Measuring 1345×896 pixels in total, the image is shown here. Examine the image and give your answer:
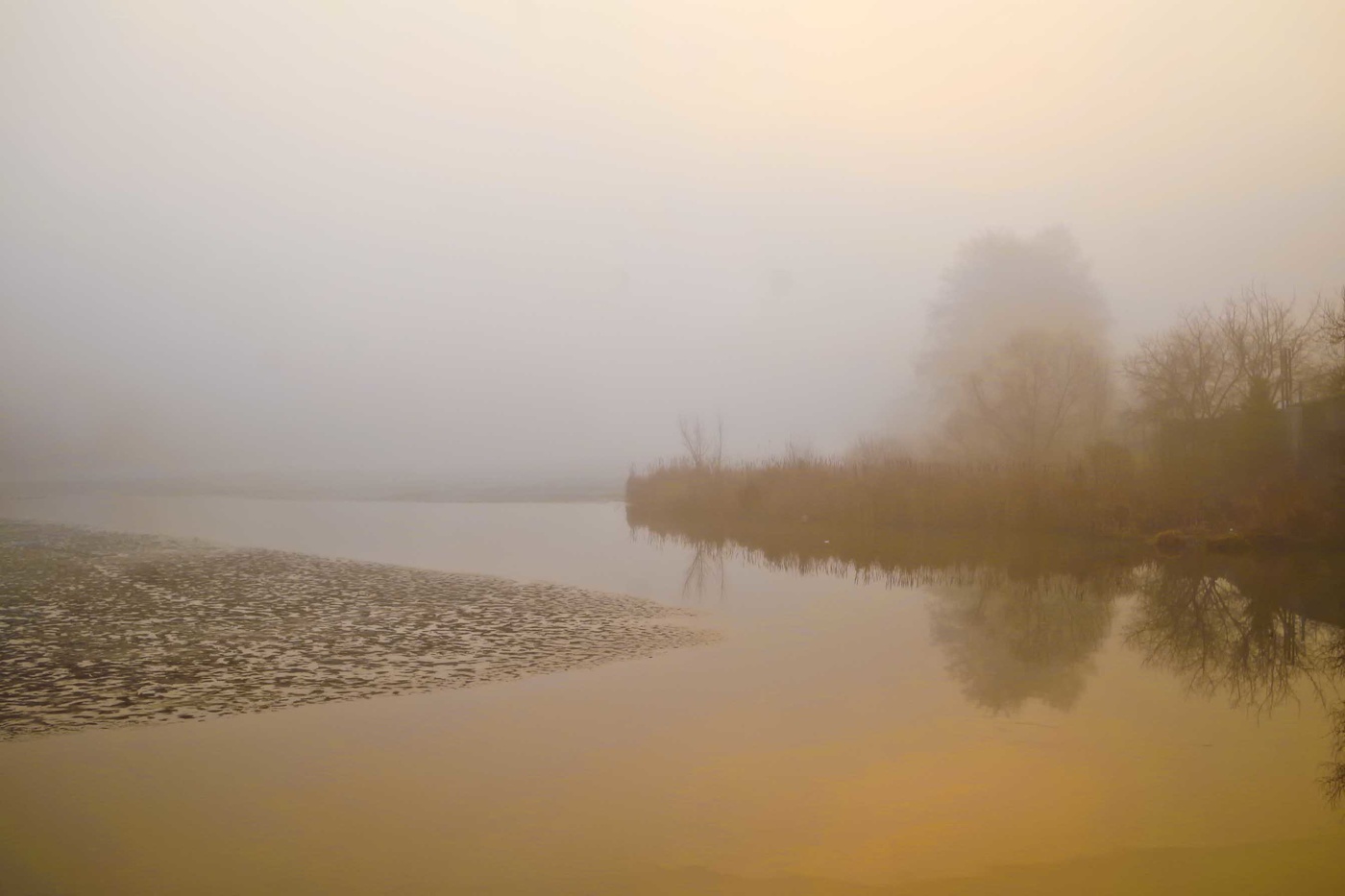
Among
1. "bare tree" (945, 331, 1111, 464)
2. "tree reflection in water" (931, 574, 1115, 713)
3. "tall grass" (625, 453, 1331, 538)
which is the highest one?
"bare tree" (945, 331, 1111, 464)

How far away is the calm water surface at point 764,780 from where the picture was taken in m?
5.09

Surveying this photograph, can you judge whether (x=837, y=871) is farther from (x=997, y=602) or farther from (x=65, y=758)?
(x=997, y=602)

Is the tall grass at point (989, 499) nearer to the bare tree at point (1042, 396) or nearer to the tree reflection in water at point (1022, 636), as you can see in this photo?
the tree reflection in water at point (1022, 636)

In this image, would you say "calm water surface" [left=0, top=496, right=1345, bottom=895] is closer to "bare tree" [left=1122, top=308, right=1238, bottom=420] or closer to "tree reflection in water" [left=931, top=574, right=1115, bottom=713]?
"tree reflection in water" [left=931, top=574, right=1115, bottom=713]

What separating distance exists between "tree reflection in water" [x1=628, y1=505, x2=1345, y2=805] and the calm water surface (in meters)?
0.08

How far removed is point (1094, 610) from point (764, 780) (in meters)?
8.64

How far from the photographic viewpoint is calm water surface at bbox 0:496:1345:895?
5.09 m

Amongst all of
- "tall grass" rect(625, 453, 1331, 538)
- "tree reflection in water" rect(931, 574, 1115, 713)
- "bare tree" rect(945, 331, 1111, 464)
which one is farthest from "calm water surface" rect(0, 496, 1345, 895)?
"bare tree" rect(945, 331, 1111, 464)

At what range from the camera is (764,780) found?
6488 millimetres

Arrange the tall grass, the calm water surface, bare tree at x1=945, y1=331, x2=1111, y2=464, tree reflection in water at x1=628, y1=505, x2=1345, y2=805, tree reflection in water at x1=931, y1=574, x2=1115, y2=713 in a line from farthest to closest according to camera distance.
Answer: bare tree at x1=945, y1=331, x2=1111, y2=464, the tall grass, tree reflection in water at x1=628, y1=505, x2=1345, y2=805, tree reflection in water at x1=931, y1=574, x2=1115, y2=713, the calm water surface

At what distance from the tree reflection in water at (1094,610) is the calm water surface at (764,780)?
0.27 feet

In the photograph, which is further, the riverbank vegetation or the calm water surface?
the riverbank vegetation

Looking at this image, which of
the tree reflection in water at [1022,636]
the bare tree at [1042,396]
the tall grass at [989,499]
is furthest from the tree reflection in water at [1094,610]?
the bare tree at [1042,396]

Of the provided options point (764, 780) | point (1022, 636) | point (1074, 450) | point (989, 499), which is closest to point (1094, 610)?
point (1022, 636)
